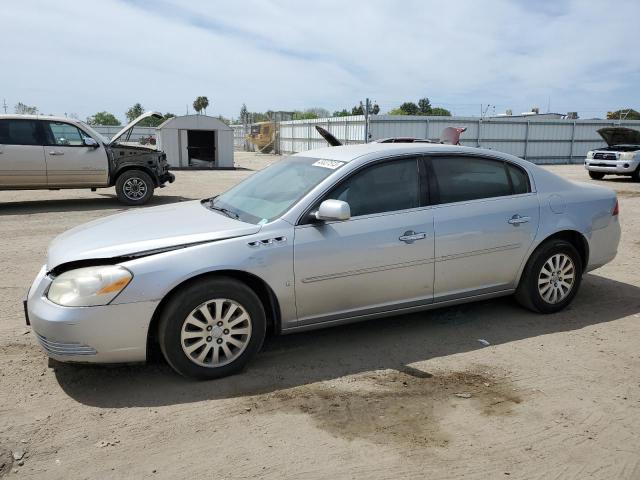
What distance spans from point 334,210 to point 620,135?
1880cm

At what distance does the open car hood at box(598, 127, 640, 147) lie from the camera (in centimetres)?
1873

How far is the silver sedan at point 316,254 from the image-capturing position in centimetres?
339

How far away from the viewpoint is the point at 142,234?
12.2 ft

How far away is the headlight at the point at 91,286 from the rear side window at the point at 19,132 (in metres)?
8.94

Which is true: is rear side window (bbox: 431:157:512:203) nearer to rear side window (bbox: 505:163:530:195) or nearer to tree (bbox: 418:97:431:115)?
rear side window (bbox: 505:163:530:195)

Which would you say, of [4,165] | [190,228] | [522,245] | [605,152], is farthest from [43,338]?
[605,152]

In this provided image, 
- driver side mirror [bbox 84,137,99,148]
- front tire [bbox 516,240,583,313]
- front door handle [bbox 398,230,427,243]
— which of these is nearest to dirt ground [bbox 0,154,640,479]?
front tire [bbox 516,240,583,313]

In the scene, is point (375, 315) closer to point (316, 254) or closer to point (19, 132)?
point (316, 254)

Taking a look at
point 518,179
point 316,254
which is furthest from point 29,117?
point 518,179

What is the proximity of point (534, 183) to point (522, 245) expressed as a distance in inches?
23.8

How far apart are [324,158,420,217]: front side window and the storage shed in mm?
23022

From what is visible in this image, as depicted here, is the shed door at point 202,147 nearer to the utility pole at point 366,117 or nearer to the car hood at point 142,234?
the utility pole at point 366,117

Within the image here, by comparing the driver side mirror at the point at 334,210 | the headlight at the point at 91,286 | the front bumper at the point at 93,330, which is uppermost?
the driver side mirror at the point at 334,210

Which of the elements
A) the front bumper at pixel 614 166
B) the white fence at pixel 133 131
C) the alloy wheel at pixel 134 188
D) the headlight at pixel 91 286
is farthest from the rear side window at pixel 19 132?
A: the white fence at pixel 133 131
